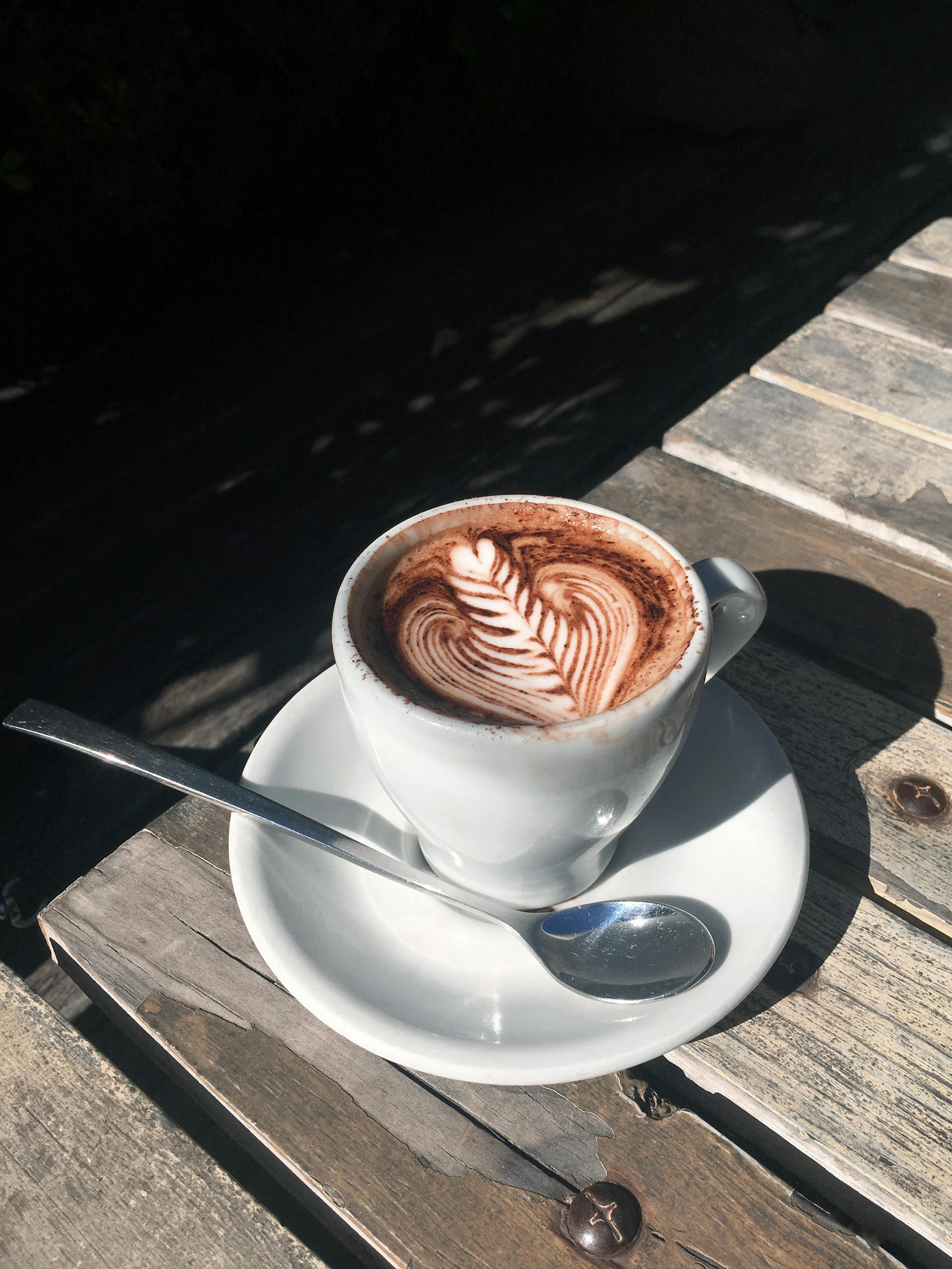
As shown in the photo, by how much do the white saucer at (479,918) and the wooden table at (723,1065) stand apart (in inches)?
2.6

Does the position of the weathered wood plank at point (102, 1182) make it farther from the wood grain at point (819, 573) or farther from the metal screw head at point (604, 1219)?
the wood grain at point (819, 573)

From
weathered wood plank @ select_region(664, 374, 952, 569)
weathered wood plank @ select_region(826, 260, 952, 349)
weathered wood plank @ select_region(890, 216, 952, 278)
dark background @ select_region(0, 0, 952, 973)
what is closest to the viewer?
weathered wood plank @ select_region(664, 374, 952, 569)

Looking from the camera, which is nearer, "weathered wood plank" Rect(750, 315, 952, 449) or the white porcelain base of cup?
the white porcelain base of cup

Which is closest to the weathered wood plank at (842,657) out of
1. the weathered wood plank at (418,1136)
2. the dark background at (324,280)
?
Answer: the weathered wood plank at (418,1136)

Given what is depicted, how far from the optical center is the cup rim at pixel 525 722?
1.97 ft

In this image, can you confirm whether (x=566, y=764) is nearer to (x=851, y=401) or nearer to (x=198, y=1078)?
(x=198, y=1078)

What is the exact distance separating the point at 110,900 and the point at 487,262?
3.37 meters

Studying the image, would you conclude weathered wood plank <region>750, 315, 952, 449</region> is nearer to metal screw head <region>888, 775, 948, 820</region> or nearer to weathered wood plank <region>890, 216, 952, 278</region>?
weathered wood plank <region>890, 216, 952, 278</region>

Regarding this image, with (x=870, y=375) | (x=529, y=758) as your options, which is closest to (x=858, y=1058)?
(x=529, y=758)

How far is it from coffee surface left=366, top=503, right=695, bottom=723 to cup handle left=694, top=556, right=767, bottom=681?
3 cm

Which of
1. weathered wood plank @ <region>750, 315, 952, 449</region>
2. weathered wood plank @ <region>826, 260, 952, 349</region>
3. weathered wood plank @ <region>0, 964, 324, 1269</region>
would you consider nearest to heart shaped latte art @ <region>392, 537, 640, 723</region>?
weathered wood plank @ <region>0, 964, 324, 1269</region>

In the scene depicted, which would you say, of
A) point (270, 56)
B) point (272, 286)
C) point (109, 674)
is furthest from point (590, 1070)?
point (270, 56)

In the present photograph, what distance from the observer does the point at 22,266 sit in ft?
10.8

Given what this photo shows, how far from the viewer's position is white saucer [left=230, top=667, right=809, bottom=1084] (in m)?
0.59
